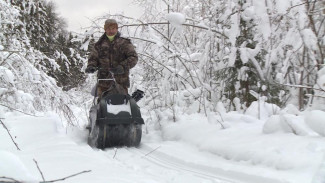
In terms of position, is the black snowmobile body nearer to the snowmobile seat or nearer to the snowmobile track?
the snowmobile seat

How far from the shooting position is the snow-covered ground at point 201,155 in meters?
2.88

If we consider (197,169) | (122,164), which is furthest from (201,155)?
(122,164)

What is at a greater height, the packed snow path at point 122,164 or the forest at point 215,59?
the forest at point 215,59

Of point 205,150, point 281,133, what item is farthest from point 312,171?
point 205,150

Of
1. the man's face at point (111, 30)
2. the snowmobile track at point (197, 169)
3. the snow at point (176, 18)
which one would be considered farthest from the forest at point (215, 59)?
the snowmobile track at point (197, 169)

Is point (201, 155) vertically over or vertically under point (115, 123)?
under

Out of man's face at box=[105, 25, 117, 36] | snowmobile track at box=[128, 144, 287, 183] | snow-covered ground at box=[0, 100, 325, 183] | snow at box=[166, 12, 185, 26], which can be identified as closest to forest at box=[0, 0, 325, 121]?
snow at box=[166, 12, 185, 26]

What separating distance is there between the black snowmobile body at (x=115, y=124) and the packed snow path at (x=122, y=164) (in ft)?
0.51

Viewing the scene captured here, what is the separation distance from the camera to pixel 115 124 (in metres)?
4.86

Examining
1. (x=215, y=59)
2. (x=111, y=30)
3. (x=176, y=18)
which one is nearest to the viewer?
(x=176, y=18)

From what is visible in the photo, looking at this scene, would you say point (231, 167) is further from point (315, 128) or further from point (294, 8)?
point (294, 8)

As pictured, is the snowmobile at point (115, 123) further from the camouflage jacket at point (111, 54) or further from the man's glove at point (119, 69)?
the camouflage jacket at point (111, 54)

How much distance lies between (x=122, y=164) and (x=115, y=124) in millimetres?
1101

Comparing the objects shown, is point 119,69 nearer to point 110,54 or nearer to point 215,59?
point 110,54
